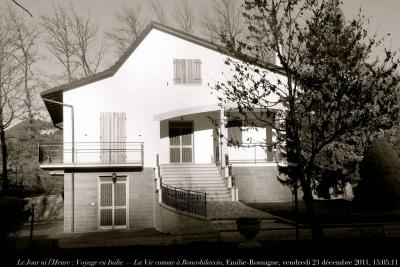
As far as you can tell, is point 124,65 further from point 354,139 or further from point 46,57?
point 46,57

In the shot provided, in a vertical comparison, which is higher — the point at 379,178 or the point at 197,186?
the point at 379,178

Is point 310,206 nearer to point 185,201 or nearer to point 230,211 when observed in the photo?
point 230,211

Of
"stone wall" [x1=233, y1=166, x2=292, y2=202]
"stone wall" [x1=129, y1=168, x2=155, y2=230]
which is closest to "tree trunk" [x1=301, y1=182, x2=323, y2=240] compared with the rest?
"stone wall" [x1=233, y1=166, x2=292, y2=202]

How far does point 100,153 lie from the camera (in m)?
19.9

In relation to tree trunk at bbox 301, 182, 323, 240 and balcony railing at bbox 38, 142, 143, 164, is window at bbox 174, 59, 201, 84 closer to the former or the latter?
balcony railing at bbox 38, 142, 143, 164

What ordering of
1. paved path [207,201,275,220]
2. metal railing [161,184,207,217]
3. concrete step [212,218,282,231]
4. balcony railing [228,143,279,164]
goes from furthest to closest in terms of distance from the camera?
balcony railing [228,143,279,164], metal railing [161,184,207,217], paved path [207,201,275,220], concrete step [212,218,282,231]

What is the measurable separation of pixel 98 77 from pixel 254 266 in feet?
42.7

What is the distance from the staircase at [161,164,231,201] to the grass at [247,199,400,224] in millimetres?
1727

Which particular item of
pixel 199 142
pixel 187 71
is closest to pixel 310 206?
pixel 187 71

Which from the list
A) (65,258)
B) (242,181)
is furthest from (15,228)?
(242,181)

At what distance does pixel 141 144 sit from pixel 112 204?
3101 mm

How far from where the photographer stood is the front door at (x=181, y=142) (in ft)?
74.2

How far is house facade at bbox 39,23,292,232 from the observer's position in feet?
64.0

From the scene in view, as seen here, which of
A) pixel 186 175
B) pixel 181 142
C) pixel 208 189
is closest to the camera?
pixel 208 189
